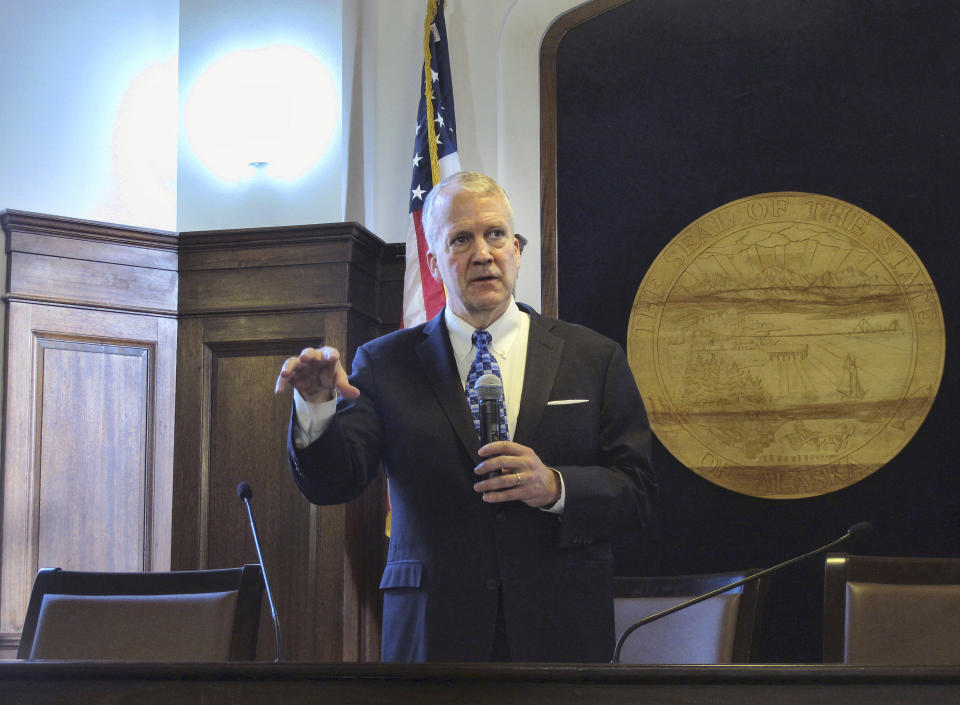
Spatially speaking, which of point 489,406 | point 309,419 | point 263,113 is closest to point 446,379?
point 489,406

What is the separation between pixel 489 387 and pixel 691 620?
1.03 metres

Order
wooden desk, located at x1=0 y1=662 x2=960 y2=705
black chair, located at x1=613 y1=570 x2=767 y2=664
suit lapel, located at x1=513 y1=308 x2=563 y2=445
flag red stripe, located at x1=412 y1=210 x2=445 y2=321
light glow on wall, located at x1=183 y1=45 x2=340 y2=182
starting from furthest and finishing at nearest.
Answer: light glow on wall, located at x1=183 y1=45 x2=340 y2=182
flag red stripe, located at x1=412 y1=210 x2=445 y2=321
black chair, located at x1=613 y1=570 x2=767 y2=664
suit lapel, located at x1=513 y1=308 x2=563 y2=445
wooden desk, located at x1=0 y1=662 x2=960 y2=705

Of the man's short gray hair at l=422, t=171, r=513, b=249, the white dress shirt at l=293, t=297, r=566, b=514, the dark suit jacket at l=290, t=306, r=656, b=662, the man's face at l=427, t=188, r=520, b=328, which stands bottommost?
the dark suit jacket at l=290, t=306, r=656, b=662

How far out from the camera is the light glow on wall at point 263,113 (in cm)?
445

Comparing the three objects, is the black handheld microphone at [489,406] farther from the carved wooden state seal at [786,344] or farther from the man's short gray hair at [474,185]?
the carved wooden state seal at [786,344]

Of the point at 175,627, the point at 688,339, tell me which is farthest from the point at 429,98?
the point at 175,627

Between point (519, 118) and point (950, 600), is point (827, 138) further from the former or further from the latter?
point (950, 600)

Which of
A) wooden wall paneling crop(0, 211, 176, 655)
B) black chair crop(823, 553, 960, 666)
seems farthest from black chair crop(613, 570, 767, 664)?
wooden wall paneling crop(0, 211, 176, 655)

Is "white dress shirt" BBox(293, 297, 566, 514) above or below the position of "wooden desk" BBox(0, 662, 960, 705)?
above

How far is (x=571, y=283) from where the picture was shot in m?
4.29

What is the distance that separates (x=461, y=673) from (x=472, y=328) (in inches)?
42.5

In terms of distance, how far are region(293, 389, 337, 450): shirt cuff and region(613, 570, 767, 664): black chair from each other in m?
1.00

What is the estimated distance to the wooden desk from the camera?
1204mm

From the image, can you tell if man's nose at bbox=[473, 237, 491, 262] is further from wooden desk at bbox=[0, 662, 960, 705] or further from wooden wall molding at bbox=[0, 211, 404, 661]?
wooden wall molding at bbox=[0, 211, 404, 661]
